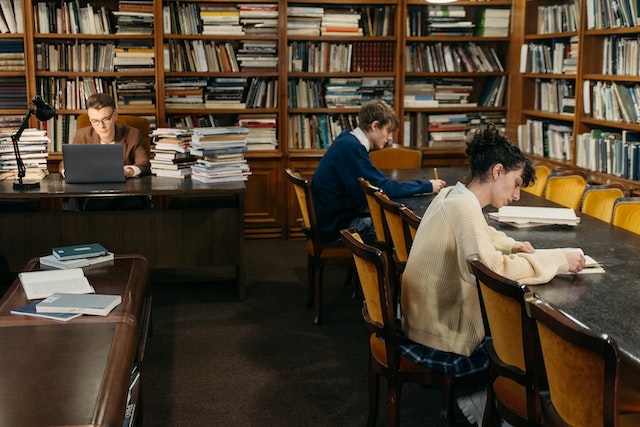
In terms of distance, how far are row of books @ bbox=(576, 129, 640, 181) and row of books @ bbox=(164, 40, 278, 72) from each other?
8.23 ft

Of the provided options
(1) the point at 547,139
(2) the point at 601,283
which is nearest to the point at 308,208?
(2) the point at 601,283

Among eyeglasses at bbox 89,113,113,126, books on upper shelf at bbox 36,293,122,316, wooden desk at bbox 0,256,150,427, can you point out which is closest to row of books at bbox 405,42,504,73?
eyeglasses at bbox 89,113,113,126

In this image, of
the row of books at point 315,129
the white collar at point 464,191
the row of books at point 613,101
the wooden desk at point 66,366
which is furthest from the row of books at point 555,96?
the wooden desk at point 66,366

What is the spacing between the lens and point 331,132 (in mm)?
6922

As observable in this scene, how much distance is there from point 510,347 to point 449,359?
0.44 metres

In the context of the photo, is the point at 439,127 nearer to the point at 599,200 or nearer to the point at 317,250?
the point at 317,250

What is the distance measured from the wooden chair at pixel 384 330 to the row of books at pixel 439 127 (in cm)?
407

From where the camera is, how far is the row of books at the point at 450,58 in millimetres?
6926

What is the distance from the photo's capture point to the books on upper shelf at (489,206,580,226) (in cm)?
367

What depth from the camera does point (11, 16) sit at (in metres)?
6.26

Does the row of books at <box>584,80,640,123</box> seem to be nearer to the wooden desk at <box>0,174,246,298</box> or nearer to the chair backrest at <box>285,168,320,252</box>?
the chair backrest at <box>285,168,320,252</box>

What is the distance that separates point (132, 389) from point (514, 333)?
147 centimetres

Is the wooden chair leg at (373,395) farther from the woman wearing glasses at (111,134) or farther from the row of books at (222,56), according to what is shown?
the row of books at (222,56)

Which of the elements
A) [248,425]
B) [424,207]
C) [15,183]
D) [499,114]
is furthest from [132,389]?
[499,114]
